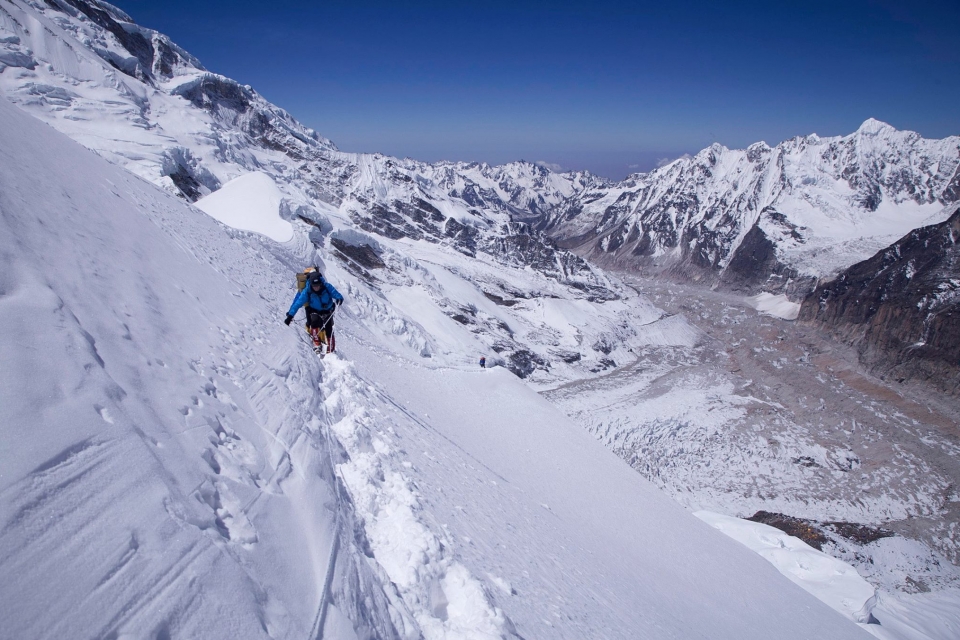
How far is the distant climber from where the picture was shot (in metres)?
9.86

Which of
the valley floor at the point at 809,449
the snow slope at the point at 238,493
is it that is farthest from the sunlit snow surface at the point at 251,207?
the valley floor at the point at 809,449

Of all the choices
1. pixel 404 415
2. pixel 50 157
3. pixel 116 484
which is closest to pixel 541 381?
pixel 404 415

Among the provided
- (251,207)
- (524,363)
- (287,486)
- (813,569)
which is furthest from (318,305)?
(524,363)

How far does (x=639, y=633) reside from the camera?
21.7 feet

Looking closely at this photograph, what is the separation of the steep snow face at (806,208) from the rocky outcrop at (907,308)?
35.8m

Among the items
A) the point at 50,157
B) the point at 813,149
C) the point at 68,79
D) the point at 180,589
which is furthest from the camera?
the point at 813,149

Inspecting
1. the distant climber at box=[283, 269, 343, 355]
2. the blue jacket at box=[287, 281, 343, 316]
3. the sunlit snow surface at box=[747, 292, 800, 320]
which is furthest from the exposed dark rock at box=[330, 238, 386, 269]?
the sunlit snow surface at box=[747, 292, 800, 320]

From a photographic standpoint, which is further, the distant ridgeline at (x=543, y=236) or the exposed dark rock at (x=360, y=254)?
the distant ridgeline at (x=543, y=236)

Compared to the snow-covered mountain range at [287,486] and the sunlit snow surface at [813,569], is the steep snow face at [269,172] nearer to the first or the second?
the snow-covered mountain range at [287,486]

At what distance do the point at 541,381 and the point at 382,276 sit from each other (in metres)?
23.2

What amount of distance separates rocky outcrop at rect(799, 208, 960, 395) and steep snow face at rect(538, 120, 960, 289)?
3581 cm

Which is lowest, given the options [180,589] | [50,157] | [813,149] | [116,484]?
[180,589]

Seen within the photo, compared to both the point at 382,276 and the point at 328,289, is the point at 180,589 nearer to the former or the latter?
the point at 328,289

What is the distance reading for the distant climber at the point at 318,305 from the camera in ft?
32.3
